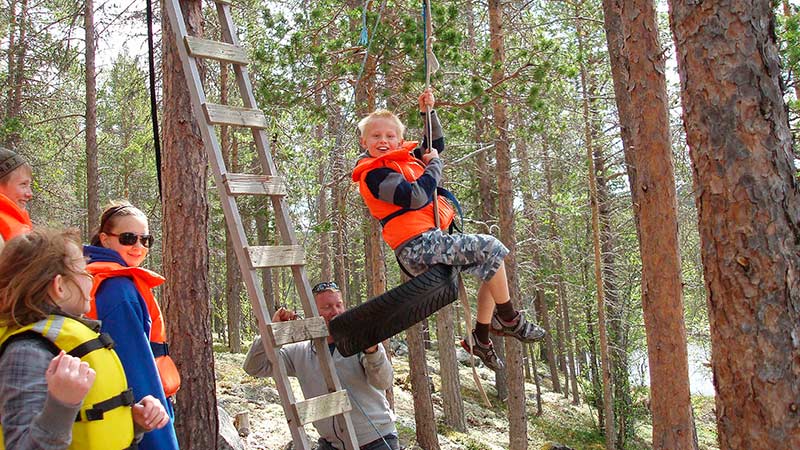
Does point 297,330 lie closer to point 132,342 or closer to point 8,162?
point 132,342

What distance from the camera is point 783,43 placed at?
1080 cm

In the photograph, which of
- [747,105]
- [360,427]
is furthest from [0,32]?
[747,105]

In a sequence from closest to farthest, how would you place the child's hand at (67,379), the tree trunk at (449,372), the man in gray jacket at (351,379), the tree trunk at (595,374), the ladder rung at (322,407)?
1. the child's hand at (67,379)
2. the ladder rung at (322,407)
3. the man in gray jacket at (351,379)
4. the tree trunk at (449,372)
5. the tree trunk at (595,374)

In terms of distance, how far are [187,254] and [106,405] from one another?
3127mm

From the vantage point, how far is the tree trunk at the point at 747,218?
2.93 meters

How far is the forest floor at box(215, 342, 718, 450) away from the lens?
32.1ft

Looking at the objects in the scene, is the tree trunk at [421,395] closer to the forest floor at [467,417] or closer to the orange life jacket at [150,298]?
the forest floor at [467,417]

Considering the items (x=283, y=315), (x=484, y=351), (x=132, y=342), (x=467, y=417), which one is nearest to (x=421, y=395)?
(x=467, y=417)

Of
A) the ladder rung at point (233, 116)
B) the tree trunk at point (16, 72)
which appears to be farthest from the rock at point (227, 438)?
the tree trunk at point (16, 72)

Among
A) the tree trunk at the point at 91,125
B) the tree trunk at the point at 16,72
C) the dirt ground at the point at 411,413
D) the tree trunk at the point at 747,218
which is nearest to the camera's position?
the tree trunk at the point at 747,218

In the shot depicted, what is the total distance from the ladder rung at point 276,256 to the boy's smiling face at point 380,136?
743mm

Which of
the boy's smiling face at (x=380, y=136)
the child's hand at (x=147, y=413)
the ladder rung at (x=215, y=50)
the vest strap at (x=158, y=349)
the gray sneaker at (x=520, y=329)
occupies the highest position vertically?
the ladder rung at (x=215, y=50)

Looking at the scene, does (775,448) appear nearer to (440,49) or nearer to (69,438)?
(69,438)

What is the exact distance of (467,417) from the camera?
51.2ft
